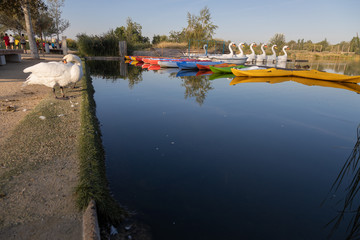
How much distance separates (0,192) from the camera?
103 inches

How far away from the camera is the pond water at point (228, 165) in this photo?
2875mm

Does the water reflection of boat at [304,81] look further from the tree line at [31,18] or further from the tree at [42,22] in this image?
the tree at [42,22]

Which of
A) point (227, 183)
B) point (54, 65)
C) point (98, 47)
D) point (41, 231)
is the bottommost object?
point (227, 183)

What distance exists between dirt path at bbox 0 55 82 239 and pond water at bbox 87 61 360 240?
784mm

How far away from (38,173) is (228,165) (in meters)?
3.19

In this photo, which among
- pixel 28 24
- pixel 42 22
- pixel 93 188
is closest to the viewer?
pixel 93 188

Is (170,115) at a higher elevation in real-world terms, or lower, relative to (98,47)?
lower

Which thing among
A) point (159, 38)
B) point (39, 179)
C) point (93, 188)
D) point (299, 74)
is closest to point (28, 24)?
point (39, 179)

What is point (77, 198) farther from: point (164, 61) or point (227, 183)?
point (164, 61)

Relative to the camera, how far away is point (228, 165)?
4223 millimetres

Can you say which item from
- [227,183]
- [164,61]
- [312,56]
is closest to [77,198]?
[227,183]

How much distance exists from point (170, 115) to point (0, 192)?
16.2ft

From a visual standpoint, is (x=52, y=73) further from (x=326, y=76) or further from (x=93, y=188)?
(x=326, y=76)

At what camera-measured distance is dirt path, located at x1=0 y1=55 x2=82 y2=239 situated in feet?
7.25
